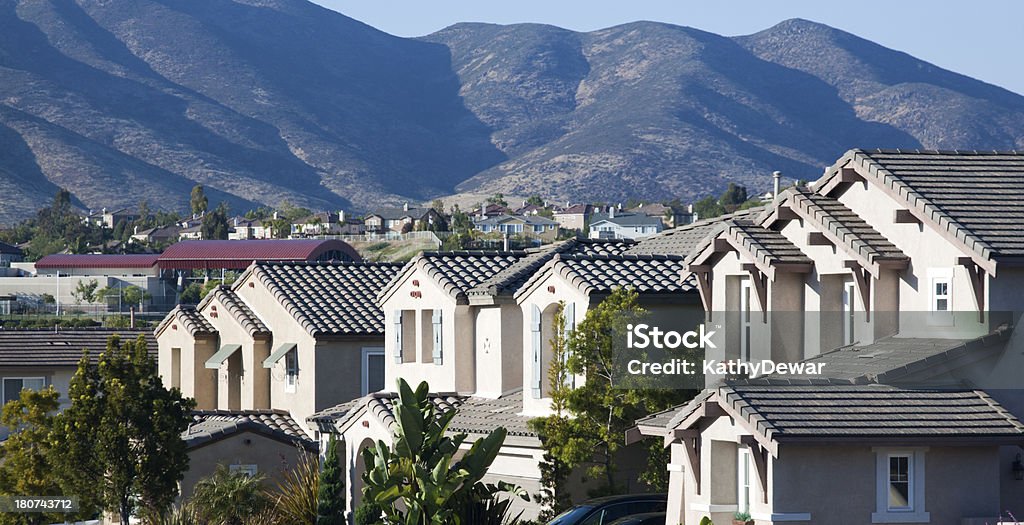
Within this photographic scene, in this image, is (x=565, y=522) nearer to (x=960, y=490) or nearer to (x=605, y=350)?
(x=605, y=350)

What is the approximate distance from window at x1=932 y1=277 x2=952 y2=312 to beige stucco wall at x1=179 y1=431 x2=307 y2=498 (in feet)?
66.3

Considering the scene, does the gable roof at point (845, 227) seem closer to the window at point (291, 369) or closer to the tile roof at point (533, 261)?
the tile roof at point (533, 261)

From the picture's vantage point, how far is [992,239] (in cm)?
2484

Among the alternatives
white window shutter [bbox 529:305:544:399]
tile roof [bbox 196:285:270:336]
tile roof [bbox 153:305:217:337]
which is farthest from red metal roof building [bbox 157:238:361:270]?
white window shutter [bbox 529:305:544:399]

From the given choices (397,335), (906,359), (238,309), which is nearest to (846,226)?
(906,359)

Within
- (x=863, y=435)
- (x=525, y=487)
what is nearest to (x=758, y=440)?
(x=863, y=435)

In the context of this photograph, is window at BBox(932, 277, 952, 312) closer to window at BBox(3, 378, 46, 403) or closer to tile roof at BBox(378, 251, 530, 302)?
tile roof at BBox(378, 251, 530, 302)

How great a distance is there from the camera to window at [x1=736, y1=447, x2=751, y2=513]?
987 inches

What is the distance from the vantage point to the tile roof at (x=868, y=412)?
23.4 meters

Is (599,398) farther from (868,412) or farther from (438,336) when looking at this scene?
(438,336)

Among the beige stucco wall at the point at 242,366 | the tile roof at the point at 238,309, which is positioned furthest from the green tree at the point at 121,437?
the beige stucco wall at the point at 242,366

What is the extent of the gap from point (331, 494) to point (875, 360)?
15600mm

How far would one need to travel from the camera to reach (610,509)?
29.3m

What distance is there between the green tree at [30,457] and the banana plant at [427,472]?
33.0 feet
